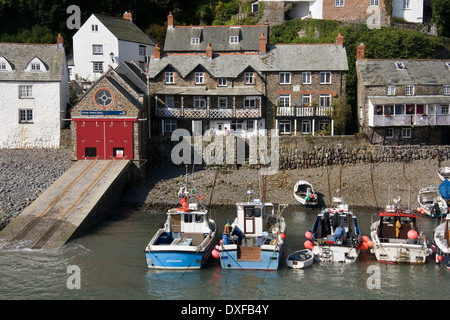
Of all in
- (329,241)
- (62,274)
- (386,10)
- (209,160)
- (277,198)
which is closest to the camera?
(62,274)

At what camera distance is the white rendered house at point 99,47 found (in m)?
56.4

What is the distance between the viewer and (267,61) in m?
50.4

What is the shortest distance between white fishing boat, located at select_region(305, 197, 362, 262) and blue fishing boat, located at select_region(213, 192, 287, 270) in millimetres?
1685

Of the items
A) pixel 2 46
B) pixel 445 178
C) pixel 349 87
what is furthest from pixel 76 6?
pixel 445 178

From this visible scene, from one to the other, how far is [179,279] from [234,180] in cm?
1750

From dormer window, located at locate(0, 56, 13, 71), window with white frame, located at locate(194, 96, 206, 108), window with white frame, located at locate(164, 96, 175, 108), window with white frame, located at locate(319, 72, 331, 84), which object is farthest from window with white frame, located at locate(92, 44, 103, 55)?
window with white frame, located at locate(319, 72, 331, 84)

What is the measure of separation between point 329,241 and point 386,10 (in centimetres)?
3668

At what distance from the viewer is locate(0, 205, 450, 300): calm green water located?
84.2 ft

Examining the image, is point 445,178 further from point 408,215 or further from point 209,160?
point 209,160

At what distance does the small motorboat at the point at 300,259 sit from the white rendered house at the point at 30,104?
25634 mm

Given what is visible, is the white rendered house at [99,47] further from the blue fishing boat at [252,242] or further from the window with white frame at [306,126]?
the blue fishing boat at [252,242]

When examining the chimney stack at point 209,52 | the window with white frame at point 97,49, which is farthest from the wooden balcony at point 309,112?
the window with white frame at point 97,49

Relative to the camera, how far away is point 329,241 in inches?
1179

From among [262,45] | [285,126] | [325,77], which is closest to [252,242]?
[285,126]
